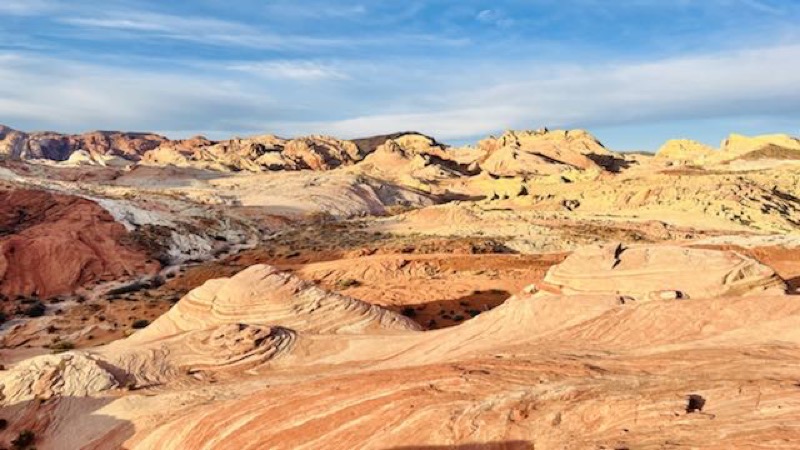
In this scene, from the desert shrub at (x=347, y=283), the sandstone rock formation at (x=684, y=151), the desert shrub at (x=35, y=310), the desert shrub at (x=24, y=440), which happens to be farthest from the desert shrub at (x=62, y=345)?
the sandstone rock formation at (x=684, y=151)

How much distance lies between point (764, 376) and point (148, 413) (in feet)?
41.5

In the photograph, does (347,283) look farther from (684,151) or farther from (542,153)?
(684,151)

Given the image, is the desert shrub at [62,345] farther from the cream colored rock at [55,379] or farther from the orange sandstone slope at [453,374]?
the cream colored rock at [55,379]

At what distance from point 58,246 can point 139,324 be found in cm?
1595

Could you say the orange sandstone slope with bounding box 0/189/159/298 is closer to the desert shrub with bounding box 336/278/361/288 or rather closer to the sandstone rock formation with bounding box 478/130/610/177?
the desert shrub with bounding box 336/278/361/288

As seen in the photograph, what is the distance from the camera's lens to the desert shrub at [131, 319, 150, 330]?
2972cm

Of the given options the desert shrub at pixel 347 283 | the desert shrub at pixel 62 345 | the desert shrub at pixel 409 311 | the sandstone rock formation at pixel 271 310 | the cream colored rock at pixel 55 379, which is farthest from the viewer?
the desert shrub at pixel 347 283

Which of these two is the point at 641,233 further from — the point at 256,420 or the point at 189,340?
the point at 256,420

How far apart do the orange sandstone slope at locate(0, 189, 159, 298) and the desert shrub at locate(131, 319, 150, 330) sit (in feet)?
35.3

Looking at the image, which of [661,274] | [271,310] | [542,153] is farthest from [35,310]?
[542,153]

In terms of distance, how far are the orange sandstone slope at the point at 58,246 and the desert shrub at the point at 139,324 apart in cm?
1075

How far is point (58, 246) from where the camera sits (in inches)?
1657

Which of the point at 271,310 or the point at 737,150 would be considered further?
the point at 737,150

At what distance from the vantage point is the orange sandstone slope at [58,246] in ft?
128
